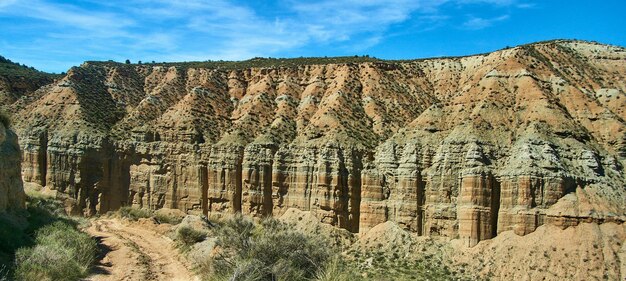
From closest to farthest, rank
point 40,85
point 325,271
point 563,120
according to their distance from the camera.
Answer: point 325,271, point 563,120, point 40,85

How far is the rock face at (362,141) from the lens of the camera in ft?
142

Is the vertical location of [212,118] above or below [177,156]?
above

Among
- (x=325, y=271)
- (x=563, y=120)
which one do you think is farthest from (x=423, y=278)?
(x=563, y=120)

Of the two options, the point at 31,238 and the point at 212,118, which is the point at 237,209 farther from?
the point at 31,238

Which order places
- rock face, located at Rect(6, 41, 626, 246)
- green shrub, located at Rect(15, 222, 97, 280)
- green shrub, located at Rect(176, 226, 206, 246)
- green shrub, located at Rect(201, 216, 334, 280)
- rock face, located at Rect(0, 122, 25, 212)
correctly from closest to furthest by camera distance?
green shrub, located at Rect(15, 222, 97, 280) < green shrub, located at Rect(201, 216, 334, 280) < rock face, located at Rect(0, 122, 25, 212) < green shrub, located at Rect(176, 226, 206, 246) < rock face, located at Rect(6, 41, 626, 246)

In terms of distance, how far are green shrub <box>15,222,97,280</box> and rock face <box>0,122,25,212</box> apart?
229 cm

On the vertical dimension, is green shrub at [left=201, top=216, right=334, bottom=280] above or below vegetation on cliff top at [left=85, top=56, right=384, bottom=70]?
below

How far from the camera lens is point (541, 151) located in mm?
43344

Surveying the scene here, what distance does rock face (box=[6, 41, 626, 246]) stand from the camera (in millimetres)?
43312

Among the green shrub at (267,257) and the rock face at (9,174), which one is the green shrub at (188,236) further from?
→ the rock face at (9,174)

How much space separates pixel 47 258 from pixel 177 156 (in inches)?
1231

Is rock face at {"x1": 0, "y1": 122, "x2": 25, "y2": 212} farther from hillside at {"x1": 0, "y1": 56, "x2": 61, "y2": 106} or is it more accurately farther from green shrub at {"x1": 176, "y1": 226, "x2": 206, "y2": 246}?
hillside at {"x1": 0, "y1": 56, "x2": 61, "y2": 106}

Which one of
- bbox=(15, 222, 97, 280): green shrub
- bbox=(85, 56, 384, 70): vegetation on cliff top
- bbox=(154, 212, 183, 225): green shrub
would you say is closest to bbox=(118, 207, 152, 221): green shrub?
bbox=(154, 212, 183, 225): green shrub

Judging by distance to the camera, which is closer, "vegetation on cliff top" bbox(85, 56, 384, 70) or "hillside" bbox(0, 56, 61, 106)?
"vegetation on cliff top" bbox(85, 56, 384, 70)
